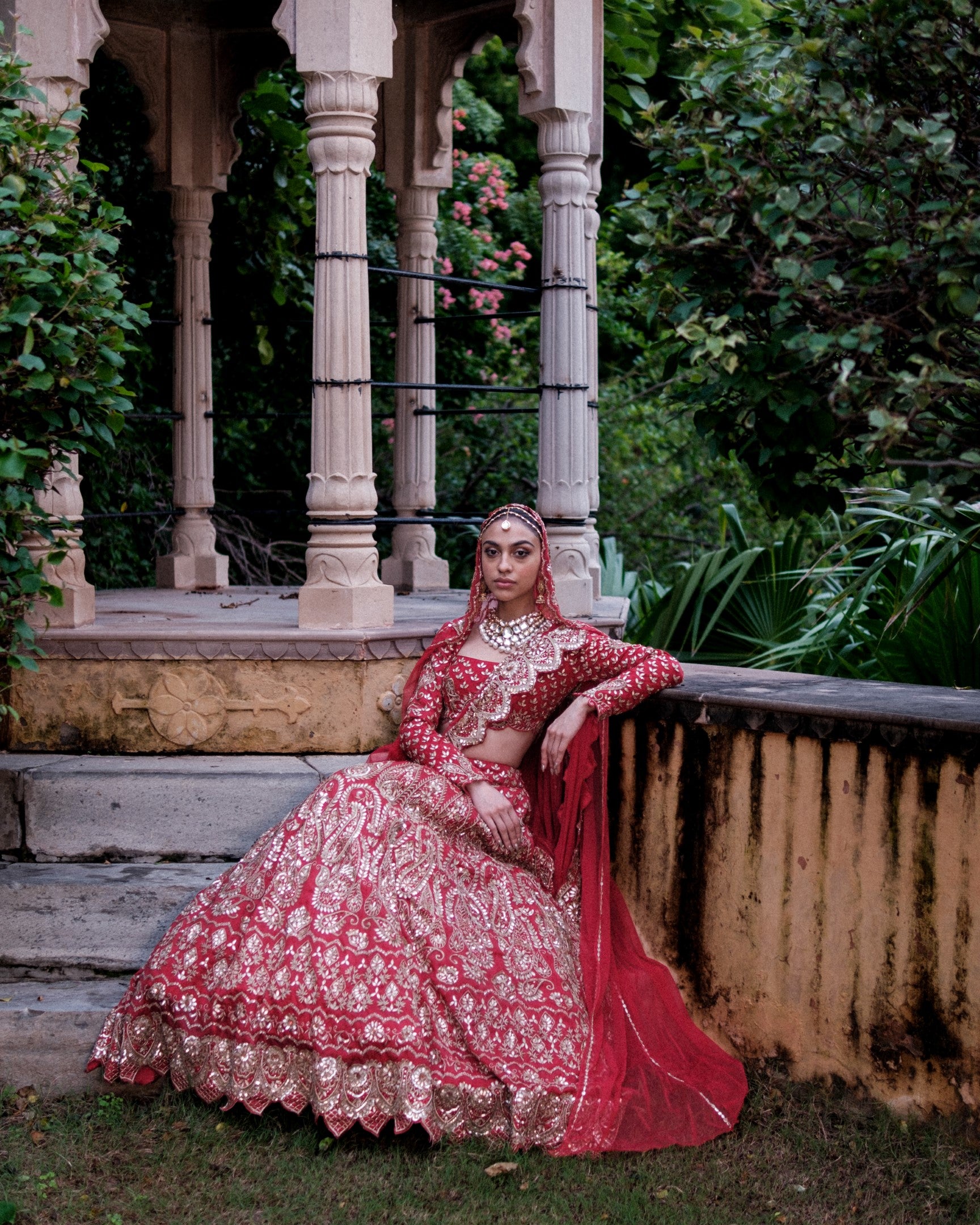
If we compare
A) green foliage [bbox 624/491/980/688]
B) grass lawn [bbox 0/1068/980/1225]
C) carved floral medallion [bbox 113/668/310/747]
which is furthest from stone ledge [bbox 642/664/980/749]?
carved floral medallion [bbox 113/668/310/747]

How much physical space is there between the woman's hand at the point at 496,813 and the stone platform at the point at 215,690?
3.37 ft

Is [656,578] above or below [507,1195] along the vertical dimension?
above

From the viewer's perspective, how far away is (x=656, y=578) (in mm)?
10031

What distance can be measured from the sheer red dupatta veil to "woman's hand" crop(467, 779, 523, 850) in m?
0.19

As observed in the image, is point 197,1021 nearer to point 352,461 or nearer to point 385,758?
point 385,758

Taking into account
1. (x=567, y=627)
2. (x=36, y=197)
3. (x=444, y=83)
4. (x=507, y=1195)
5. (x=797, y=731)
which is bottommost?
(x=507, y=1195)

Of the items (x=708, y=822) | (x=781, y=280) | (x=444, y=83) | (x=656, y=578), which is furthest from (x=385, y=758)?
(x=656, y=578)

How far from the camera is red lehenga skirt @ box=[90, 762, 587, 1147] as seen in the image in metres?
3.37

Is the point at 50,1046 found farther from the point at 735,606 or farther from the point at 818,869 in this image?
the point at 735,606

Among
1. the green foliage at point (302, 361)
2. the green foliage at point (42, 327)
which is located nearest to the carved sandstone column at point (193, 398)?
the green foliage at point (302, 361)

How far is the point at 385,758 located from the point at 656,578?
20.9 ft

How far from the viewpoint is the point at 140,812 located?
14.6 feet

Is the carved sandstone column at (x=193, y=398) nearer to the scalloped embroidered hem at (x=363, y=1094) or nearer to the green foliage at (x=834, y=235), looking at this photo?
the scalloped embroidered hem at (x=363, y=1094)

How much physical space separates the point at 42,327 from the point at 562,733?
1723 mm
